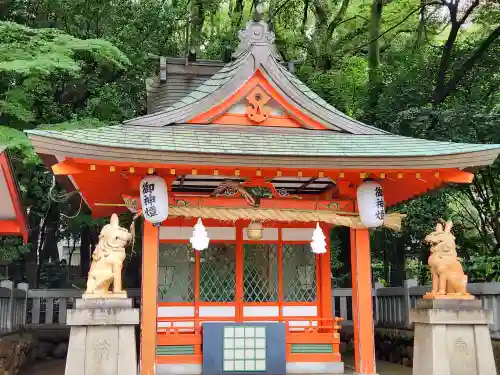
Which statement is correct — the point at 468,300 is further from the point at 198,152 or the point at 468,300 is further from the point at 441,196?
the point at 441,196

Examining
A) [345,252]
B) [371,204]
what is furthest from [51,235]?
[371,204]

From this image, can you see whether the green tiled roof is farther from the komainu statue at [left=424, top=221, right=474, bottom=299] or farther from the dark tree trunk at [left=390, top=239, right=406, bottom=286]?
the dark tree trunk at [left=390, top=239, right=406, bottom=286]

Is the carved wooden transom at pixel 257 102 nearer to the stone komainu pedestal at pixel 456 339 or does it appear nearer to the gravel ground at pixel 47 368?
the stone komainu pedestal at pixel 456 339

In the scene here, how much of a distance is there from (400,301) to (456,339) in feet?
13.4

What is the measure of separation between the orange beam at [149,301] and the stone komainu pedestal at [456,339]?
4013mm

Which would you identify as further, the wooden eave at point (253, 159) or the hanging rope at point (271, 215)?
the hanging rope at point (271, 215)

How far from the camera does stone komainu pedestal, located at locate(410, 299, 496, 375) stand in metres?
7.82

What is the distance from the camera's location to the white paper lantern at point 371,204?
849 cm

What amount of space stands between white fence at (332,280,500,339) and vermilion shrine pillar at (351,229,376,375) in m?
Answer: 2.12

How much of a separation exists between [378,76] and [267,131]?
754cm

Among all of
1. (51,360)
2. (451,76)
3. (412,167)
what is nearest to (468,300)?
(412,167)

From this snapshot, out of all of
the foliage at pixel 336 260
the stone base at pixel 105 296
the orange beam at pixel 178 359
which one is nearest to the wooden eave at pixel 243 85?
the stone base at pixel 105 296

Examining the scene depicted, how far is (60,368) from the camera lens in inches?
472

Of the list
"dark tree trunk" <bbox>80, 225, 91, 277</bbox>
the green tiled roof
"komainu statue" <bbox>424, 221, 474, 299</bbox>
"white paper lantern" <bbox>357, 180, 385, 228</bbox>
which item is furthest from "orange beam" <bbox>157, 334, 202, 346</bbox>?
"dark tree trunk" <bbox>80, 225, 91, 277</bbox>
